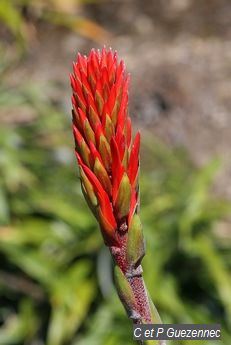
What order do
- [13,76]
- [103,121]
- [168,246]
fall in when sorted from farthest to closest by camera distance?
[13,76] → [168,246] → [103,121]

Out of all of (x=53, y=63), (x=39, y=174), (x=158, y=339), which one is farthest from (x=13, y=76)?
(x=158, y=339)

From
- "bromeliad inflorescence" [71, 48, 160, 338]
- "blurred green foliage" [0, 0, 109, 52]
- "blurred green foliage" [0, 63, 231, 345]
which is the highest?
"blurred green foliage" [0, 0, 109, 52]

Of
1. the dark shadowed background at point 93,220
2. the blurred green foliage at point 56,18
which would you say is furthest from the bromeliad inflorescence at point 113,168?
the blurred green foliage at point 56,18

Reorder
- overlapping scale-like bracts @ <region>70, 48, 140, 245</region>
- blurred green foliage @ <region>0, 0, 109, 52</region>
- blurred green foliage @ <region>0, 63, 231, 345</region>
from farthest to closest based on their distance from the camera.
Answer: blurred green foliage @ <region>0, 0, 109, 52</region> → blurred green foliage @ <region>0, 63, 231, 345</region> → overlapping scale-like bracts @ <region>70, 48, 140, 245</region>

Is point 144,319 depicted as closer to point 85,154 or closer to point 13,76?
point 85,154

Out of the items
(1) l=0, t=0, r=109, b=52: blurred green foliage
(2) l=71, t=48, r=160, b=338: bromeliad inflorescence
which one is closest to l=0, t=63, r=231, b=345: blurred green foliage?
(1) l=0, t=0, r=109, b=52: blurred green foliage

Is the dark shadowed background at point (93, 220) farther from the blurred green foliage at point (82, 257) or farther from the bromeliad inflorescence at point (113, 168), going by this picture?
the bromeliad inflorescence at point (113, 168)

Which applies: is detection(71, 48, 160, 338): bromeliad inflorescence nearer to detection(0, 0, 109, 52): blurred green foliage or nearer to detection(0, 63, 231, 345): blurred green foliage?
detection(0, 63, 231, 345): blurred green foliage
